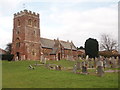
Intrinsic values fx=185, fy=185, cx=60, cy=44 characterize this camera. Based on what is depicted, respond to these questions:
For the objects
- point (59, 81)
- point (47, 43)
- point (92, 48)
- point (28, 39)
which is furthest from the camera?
point (47, 43)

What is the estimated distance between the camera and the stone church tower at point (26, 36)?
46.6 metres

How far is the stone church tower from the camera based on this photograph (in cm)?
4659

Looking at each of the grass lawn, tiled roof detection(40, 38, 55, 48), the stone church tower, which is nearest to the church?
the stone church tower

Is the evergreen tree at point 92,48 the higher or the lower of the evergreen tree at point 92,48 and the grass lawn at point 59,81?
the higher

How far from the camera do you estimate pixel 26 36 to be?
47.0 metres

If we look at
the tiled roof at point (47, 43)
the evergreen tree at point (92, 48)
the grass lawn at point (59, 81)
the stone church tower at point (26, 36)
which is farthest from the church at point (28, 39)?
the grass lawn at point (59, 81)

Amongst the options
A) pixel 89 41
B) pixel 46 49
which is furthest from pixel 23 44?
pixel 89 41

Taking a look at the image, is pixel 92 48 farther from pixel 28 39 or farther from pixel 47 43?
pixel 28 39

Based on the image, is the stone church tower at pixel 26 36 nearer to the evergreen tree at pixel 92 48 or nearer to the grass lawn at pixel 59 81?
the evergreen tree at pixel 92 48

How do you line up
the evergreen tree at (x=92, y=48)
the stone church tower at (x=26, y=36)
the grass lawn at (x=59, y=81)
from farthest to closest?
the evergreen tree at (x=92, y=48) → the stone church tower at (x=26, y=36) → the grass lawn at (x=59, y=81)

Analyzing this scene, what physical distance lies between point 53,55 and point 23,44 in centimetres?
1081

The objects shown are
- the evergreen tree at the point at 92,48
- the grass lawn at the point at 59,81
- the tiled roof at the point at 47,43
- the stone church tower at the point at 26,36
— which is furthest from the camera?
the tiled roof at the point at 47,43

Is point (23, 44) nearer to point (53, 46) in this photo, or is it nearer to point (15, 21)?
point (15, 21)

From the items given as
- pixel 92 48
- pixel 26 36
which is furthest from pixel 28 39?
pixel 92 48
